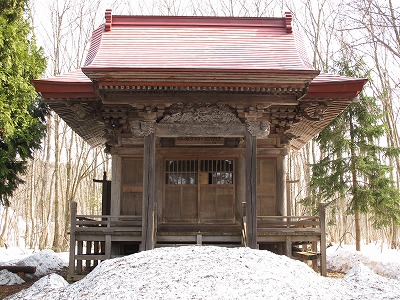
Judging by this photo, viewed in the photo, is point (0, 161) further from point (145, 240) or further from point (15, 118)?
point (145, 240)

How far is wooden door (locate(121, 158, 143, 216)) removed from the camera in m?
13.7

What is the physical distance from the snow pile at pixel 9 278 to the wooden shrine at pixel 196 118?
1.75 meters

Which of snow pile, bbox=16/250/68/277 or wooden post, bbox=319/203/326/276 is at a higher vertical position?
wooden post, bbox=319/203/326/276

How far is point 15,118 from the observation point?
46.4ft

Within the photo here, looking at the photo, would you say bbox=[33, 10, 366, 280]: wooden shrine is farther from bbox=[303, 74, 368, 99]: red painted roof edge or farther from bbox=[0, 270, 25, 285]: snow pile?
bbox=[0, 270, 25, 285]: snow pile

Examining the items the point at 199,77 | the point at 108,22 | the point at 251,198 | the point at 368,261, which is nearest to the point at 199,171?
the point at 251,198

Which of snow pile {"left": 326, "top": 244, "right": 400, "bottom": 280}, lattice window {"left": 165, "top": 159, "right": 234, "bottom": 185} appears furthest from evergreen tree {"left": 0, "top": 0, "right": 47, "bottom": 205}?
snow pile {"left": 326, "top": 244, "right": 400, "bottom": 280}

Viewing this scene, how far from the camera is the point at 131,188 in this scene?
45.1ft

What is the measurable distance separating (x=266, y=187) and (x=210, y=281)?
680cm

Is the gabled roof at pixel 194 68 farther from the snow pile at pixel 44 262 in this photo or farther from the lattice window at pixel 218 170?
the snow pile at pixel 44 262

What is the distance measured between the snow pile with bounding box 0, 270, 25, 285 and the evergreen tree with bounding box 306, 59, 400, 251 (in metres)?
11.1

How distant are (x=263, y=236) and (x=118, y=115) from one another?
5.18 metres

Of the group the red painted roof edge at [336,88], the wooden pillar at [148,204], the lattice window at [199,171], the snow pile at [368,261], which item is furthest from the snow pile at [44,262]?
the red painted roof edge at [336,88]

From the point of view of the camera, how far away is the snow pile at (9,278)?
13.1m
